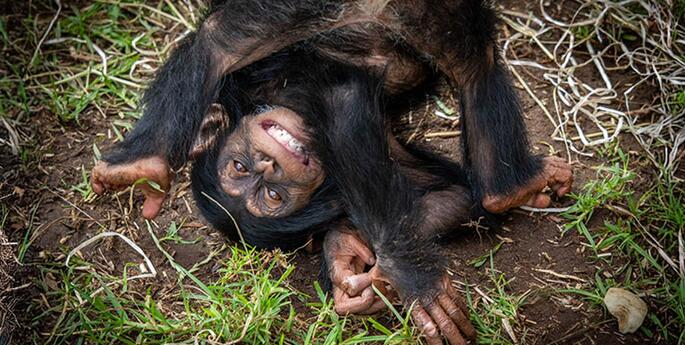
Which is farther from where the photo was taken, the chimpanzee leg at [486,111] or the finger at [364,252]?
the finger at [364,252]

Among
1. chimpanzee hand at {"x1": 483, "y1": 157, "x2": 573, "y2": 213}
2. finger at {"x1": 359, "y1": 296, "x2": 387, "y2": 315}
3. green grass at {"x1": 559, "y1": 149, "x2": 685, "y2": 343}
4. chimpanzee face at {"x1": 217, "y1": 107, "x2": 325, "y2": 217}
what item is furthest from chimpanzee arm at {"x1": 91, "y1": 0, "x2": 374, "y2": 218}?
green grass at {"x1": 559, "y1": 149, "x2": 685, "y2": 343}

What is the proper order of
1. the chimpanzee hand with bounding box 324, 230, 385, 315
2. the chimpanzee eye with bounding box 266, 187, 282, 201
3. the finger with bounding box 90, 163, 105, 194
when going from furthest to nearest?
1. the chimpanzee eye with bounding box 266, 187, 282, 201
2. the finger with bounding box 90, 163, 105, 194
3. the chimpanzee hand with bounding box 324, 230, 385, 315

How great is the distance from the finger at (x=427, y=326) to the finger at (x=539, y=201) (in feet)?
3.45

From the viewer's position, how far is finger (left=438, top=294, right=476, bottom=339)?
14.7ft

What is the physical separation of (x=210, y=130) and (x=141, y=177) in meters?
0.60

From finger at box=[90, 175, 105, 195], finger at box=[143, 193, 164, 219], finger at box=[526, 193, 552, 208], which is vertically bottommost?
finger at box=[526, 193, 552, 208]

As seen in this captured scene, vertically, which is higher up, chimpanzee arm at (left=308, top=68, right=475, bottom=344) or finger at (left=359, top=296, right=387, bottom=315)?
chimpanzee arm at (left=308, top=68, right=475, bottom=344)

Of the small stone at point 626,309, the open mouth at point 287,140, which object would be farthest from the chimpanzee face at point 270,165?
the small stone at point 626,309

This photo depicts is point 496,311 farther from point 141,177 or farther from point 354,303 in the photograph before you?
point 141,177

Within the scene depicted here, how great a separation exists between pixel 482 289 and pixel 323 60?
1317mm

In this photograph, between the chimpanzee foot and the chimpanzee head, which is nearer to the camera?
the chimpanzee foot

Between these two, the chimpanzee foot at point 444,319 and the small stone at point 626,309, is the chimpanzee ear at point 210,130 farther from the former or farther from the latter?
the small stone at point 626,309

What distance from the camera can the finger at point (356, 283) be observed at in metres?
4.64

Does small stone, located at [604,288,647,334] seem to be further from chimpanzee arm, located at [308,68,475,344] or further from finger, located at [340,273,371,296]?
finger, located at [340,273,371,296]
